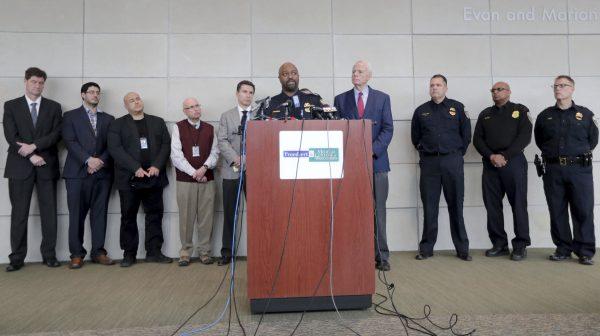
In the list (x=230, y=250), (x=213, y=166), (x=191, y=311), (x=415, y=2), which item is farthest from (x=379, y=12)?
(x=191, y=311)

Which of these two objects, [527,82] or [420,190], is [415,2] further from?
[420,190]

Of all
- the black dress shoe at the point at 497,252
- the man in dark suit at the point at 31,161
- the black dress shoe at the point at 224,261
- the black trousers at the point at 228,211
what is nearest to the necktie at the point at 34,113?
the man in dark suit at the point at 31,161

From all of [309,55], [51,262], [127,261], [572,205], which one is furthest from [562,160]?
[51,262]

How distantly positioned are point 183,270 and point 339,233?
6.80 ft

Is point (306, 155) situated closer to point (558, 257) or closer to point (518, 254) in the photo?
point (518, 254)

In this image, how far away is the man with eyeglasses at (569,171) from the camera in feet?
13.0

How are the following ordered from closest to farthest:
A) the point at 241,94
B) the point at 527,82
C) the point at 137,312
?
the point at 137,312
the point at 241,94
the point at 527,82

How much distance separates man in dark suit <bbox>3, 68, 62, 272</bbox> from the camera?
3961 mm

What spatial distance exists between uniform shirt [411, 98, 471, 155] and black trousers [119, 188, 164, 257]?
8.91ft

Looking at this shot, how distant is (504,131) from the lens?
422 cm

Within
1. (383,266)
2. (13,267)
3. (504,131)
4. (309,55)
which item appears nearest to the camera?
(383,266)

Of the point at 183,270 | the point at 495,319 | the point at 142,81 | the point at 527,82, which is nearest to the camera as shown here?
the point at 495,319

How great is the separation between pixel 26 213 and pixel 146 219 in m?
1.08

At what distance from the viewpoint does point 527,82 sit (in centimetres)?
481
